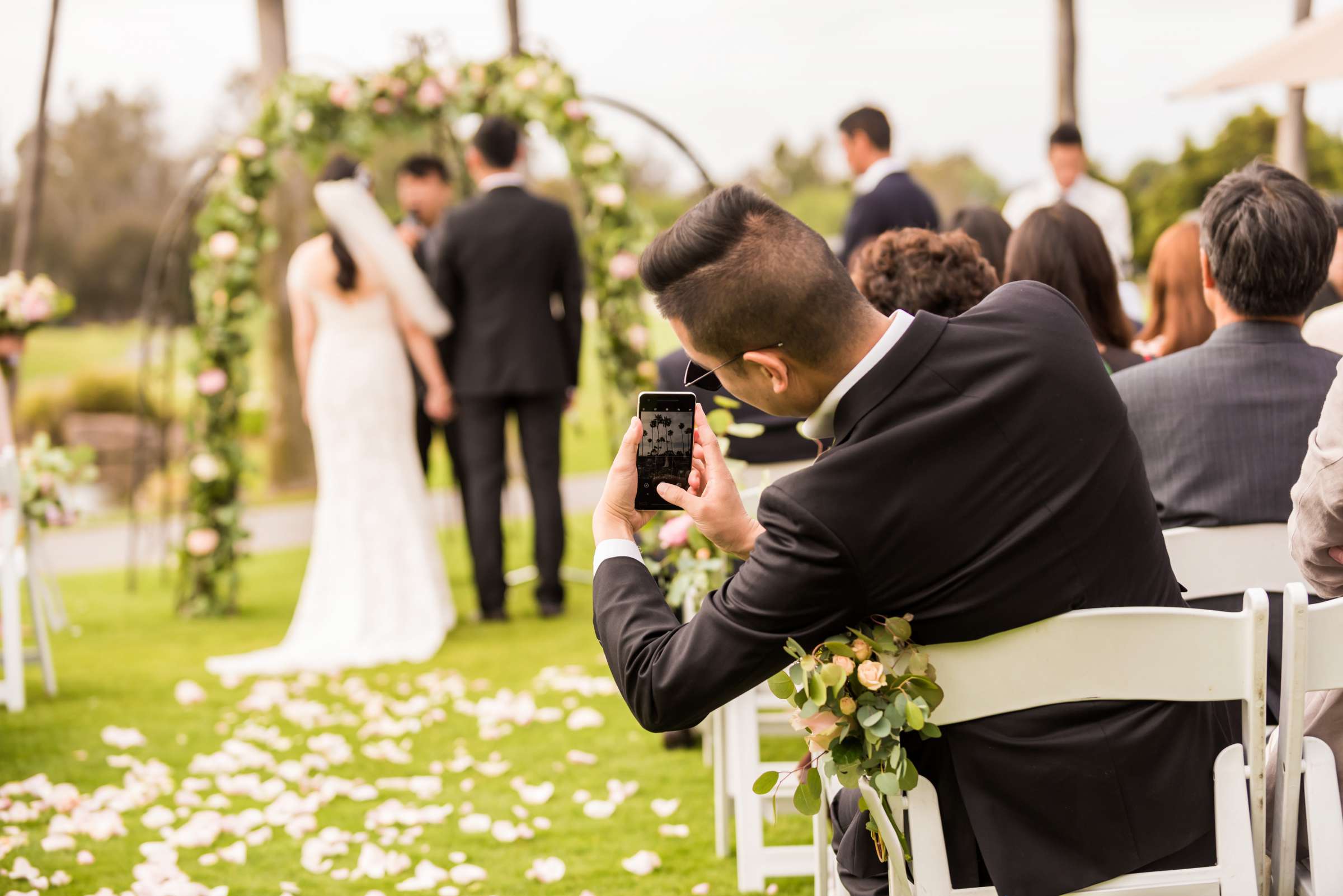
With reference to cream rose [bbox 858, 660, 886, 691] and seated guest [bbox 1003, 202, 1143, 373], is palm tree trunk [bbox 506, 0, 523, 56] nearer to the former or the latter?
seated guest [bbox 1003, 202, 1143, 373]

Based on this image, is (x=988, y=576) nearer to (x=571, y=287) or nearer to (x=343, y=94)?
(x=571, y=287)

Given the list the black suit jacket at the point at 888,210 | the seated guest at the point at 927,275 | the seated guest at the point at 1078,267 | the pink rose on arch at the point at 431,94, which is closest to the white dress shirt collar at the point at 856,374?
the seated guest at the point at 927,275

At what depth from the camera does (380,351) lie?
6.29 m

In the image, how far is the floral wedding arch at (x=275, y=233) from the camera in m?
6.75

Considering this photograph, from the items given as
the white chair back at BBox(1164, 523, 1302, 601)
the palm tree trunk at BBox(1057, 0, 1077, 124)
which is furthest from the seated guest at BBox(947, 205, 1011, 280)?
the palm tree trunk at BBox(1057, 0, 1077, 124)

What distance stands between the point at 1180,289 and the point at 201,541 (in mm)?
5416

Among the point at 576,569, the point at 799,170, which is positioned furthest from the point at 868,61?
the point at 576,569

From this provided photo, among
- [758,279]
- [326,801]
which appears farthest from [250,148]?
[758,279]

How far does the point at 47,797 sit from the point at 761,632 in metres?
3.24

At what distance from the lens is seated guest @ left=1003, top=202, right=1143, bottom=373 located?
11.0 ft

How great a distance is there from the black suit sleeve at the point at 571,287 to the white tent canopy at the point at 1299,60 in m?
3.35

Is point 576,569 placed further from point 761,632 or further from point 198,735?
point 761,632

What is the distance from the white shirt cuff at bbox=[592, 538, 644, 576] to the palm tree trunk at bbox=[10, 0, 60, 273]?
767 cm

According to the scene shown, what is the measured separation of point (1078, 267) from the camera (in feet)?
11.0
